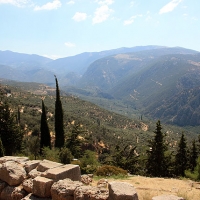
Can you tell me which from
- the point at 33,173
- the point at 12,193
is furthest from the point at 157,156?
the point at 12,193

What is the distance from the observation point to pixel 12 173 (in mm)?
8812

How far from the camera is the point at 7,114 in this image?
2622cm

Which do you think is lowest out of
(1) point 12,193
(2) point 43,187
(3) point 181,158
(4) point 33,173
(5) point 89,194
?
(3) point 181,158

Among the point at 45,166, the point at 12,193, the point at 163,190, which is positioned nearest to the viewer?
the point at 12,193

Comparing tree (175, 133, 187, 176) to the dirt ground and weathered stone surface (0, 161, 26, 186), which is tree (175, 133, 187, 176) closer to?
the dirt ground

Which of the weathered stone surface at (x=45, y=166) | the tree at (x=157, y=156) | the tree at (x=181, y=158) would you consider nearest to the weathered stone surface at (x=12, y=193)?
the weathered stone surface at (x=45, y=166)

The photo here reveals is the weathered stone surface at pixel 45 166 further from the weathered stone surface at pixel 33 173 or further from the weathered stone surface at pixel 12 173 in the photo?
the weathered stone surface at pixel 12 173

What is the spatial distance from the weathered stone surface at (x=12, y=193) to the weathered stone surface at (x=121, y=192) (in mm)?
3724

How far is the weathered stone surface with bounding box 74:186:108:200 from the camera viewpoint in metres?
6.40

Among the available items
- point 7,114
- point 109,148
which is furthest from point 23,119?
→ point 7,114

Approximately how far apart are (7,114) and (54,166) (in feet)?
63.8

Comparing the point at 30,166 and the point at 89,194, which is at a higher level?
the point at 89,194

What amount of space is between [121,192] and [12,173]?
4.81 meters

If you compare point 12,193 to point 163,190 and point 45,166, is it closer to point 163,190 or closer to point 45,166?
point 45,166
